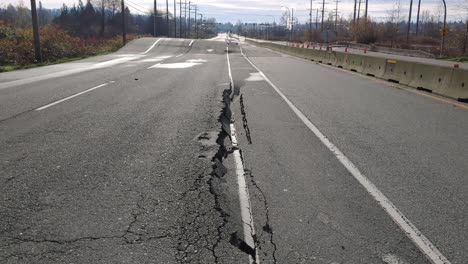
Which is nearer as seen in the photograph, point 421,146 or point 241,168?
point 241,168

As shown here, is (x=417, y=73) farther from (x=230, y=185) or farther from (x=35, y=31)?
(x=35, y=31)

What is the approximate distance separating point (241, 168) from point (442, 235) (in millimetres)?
2647

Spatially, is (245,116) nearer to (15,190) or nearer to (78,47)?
(15,190)

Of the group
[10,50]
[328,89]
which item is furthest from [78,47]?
[328,89]

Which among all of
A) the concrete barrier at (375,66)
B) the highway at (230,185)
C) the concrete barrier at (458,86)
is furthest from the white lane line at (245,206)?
the concrete barrier at (375,66)

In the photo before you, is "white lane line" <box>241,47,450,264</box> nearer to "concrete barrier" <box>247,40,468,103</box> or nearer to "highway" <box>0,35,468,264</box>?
"highway" <box>0,35,468,264</box>

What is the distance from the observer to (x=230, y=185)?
515 centimetres

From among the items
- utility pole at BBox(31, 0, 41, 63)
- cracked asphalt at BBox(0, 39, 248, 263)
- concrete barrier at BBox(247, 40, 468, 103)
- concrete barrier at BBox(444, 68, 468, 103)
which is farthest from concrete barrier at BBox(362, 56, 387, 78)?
utility pole at BBox(31, 0, 41, 63)

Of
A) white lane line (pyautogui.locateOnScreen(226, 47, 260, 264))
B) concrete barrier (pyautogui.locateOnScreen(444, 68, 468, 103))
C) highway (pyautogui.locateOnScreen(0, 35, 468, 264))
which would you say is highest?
concrete barrier (pyautogui.locateOnScreen(444, 68, 468, 103))

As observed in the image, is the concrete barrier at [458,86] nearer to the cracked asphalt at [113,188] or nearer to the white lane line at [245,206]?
the cracked asphalt at [113,188]

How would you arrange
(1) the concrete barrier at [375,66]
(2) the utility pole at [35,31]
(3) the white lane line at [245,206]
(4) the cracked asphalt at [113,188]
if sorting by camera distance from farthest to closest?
(2) the utility pole at [35,31], (1) the concrete barrier at [375,66], (3) the white lane line at [245,206], (4) the cracked asphalt at [113,188]

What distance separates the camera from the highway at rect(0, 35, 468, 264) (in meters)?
3.63

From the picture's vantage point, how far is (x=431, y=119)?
9.53 meters

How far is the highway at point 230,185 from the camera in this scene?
11.9 feet
